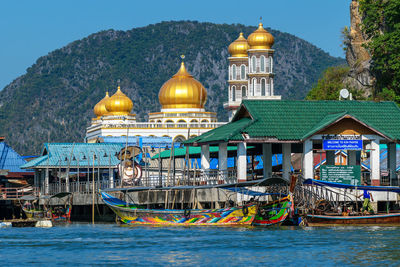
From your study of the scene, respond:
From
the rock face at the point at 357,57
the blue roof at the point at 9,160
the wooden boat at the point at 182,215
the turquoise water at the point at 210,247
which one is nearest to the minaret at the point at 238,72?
the rock face at the point at 357,57

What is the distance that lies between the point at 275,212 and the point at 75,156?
31.2 m

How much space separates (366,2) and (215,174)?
115ft

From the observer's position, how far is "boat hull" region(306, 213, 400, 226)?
5197cm

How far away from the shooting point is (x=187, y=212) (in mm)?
54750

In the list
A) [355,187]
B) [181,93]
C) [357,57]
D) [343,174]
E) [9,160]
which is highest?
[357,57]

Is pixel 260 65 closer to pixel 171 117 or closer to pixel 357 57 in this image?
pixel 171 117

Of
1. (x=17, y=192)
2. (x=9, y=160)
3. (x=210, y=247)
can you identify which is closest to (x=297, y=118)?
(x=210, y=247)

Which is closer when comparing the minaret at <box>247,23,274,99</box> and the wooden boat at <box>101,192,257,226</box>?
the wooden boat at <box>101,192,257,226</box>

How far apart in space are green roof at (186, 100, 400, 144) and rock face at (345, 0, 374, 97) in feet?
108

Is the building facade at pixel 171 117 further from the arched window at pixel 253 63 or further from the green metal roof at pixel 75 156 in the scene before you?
the green metal roof at pixel 75 156

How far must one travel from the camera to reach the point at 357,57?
104m

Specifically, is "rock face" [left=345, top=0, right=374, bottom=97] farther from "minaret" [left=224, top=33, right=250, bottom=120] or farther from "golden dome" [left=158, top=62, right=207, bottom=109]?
"minaret" [left=224, top=33, right=250, bottom=120]

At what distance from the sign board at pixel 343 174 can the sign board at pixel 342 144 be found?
161 cm

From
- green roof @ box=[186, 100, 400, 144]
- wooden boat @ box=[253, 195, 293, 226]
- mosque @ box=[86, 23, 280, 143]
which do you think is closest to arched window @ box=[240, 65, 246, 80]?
mosque @ box=[86, 23, 280, 143]
